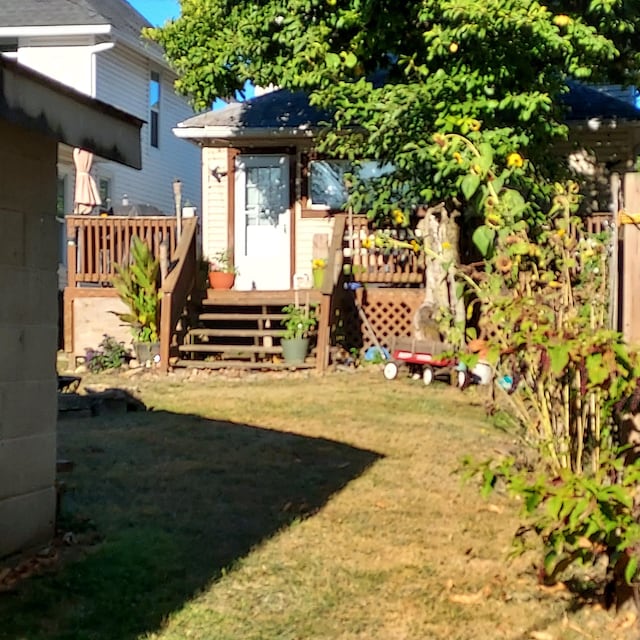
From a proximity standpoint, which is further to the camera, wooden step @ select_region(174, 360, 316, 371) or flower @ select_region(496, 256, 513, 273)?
wooden step @ select_region(174, 360, 316, 371)

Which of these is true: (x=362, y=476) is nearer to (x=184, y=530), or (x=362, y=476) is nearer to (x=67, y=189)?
(x=184, y=530)

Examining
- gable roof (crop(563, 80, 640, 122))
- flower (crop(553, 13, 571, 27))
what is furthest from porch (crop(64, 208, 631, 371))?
flower (crop(553, 13, 571, 27))

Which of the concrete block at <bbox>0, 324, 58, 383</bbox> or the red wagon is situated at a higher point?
the concrete block at <bbox>0, 324, 58, 383</bbox>

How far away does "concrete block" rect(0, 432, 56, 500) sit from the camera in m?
4.13

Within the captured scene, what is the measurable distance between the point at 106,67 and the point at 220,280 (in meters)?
7.35

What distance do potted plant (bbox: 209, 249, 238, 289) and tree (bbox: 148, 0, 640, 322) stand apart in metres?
2.55

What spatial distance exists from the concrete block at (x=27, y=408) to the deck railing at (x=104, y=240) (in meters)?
8.79

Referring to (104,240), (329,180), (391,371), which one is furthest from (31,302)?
(329,180)

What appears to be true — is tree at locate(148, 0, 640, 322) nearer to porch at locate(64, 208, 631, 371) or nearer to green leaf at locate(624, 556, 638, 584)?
porch at locate(64, 208, 631, 371)

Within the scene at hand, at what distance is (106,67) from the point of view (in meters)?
19.2

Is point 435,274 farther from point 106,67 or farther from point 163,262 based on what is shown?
point 106,67

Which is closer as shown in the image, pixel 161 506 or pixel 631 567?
pixel 631 567

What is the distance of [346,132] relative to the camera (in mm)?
13109

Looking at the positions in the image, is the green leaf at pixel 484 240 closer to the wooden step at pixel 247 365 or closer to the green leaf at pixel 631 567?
the green leaf at pixel 631 567
